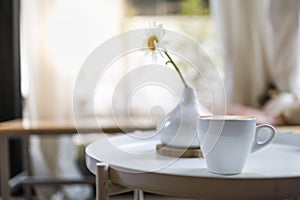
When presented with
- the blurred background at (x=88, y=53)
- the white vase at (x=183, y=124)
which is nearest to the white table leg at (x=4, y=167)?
the blurred background at (x=88, y=53)

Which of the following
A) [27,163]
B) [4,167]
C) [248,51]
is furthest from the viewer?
[248,51]

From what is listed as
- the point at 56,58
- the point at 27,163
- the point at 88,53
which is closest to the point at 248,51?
the point at 88,53

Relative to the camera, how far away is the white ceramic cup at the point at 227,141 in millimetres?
736

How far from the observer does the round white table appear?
685mm

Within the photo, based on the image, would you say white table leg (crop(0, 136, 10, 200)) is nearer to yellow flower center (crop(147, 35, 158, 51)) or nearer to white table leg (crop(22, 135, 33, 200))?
white table leg (crop(22, 135, 33, 200))

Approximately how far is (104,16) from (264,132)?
65.9 inches

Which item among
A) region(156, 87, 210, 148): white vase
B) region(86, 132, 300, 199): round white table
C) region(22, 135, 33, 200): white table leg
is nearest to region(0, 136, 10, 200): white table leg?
region(22, 135, 33, 200): white table leg

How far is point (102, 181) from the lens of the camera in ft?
2.54

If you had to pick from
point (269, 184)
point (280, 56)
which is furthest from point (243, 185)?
point (280, 56)

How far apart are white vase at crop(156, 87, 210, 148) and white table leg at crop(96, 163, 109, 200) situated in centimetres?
24

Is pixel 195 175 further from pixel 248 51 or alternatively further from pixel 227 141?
pixel 248 51

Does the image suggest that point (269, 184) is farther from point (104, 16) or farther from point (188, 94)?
point (104, 16)

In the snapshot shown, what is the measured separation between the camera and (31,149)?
2420 millimetres

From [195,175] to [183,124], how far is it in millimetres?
254
